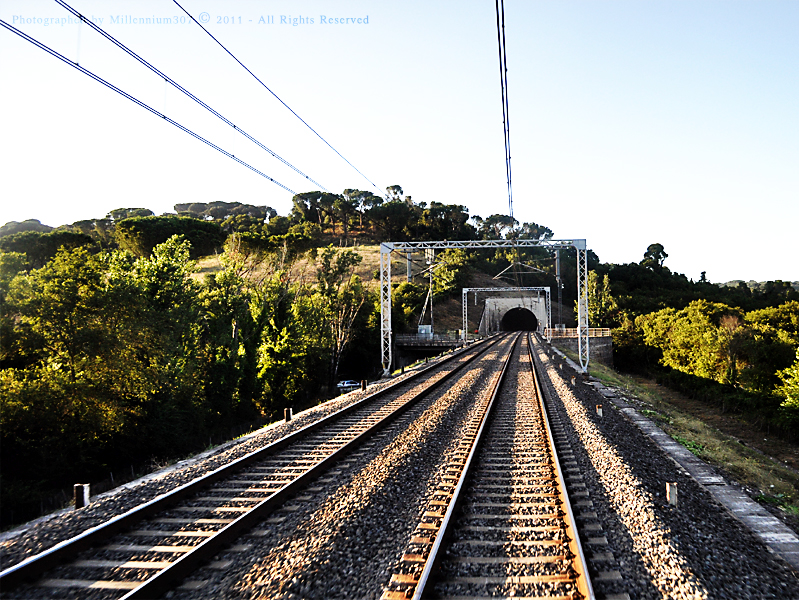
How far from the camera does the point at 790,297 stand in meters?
66.0

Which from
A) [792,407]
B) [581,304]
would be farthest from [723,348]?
[581,304]

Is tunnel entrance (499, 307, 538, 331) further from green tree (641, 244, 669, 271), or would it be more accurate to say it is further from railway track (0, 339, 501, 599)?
railway track (0, 339, 501, 599)

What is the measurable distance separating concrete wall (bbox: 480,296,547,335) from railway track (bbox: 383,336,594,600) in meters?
69.1

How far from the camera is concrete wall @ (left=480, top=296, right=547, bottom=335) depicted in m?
79.6

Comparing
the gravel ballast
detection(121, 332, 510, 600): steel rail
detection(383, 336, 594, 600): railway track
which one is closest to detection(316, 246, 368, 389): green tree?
detection(383, 336, 594, 600): railway track

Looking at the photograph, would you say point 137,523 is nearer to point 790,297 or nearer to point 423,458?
point 423,458

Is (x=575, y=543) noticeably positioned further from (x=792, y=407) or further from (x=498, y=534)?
(x=792, y=407)

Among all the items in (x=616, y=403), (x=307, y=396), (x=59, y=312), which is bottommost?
(x=307, y=396)

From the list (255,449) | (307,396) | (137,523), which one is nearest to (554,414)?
(255,449)

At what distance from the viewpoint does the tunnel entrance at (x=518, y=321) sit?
109m

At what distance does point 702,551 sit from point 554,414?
8029 mm

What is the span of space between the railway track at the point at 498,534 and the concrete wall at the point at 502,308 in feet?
227

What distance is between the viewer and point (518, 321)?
364 ft

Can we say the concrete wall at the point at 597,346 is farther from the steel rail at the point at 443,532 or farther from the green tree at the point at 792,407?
the steel rail at the point at 443,532
